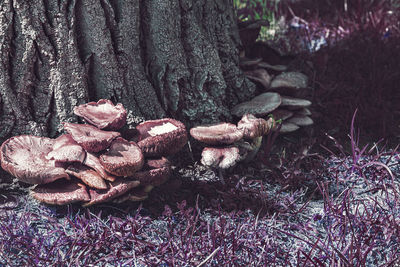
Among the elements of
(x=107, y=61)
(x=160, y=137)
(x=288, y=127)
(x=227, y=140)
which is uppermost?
(x=107, y=61)

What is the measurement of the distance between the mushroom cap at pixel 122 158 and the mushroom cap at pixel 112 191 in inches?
2.5

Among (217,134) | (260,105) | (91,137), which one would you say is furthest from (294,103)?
(91,137)

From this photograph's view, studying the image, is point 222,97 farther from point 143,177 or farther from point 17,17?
point 17,17

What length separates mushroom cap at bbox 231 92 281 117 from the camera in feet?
10.6

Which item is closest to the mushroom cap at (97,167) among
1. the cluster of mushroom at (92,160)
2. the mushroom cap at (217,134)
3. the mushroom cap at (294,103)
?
the cluster of mushroom at (92,160)

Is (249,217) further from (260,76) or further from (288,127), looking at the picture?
(260,76)

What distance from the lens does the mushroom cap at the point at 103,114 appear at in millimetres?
2596

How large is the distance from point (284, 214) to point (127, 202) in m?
1.04

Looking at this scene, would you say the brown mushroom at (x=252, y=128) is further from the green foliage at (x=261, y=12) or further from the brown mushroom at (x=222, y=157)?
the green foliage at (x=261, y=12)

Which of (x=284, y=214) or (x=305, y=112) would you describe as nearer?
(x=284, y=214)

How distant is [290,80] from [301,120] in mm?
413

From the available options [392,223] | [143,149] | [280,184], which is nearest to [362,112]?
[280,184]

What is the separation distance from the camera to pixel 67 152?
2.43 metres

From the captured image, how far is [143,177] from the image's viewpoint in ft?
8.37
